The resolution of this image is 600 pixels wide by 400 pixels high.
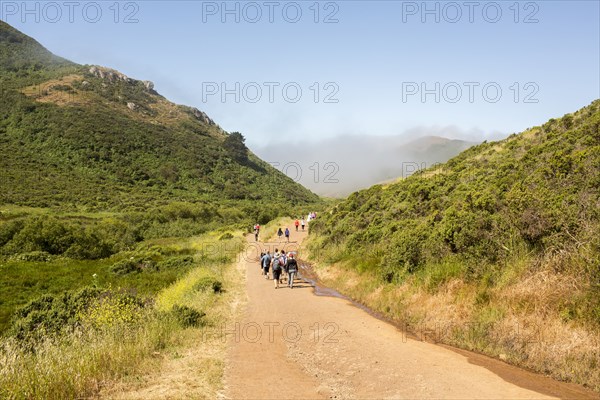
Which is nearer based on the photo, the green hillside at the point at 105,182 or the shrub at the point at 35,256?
the green hillside at the point at 105,182

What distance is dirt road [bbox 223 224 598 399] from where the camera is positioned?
6.69 meters

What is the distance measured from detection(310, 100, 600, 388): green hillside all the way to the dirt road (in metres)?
0.67

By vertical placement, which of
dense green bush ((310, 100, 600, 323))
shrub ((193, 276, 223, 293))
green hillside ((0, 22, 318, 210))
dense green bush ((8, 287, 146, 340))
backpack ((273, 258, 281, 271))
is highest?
green hillside ((0, 22, 318, 210))

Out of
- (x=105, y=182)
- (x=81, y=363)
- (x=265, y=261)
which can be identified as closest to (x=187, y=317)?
(x=81, y=363)

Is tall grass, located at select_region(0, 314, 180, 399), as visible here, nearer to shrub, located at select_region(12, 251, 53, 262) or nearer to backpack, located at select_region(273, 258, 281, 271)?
backpack, located at select_region(273, 258, 281, 271)

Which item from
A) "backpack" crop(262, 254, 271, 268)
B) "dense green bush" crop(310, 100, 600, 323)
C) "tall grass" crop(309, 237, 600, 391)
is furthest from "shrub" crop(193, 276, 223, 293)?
"tall grass" crop(309, 237, 600, 391)

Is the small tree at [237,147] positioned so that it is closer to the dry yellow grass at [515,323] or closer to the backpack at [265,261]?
the backpack at [265,261]

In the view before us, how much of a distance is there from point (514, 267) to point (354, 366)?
4.63 meters

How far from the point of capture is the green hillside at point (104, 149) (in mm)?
67562

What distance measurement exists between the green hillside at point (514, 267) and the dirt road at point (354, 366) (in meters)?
0.67

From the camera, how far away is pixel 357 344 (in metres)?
9.54

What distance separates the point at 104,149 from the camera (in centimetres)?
8262

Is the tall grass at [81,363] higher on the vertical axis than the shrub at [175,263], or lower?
lower

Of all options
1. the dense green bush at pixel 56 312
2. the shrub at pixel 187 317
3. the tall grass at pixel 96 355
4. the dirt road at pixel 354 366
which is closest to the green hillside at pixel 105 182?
the dense green bush at pixel 56 312
